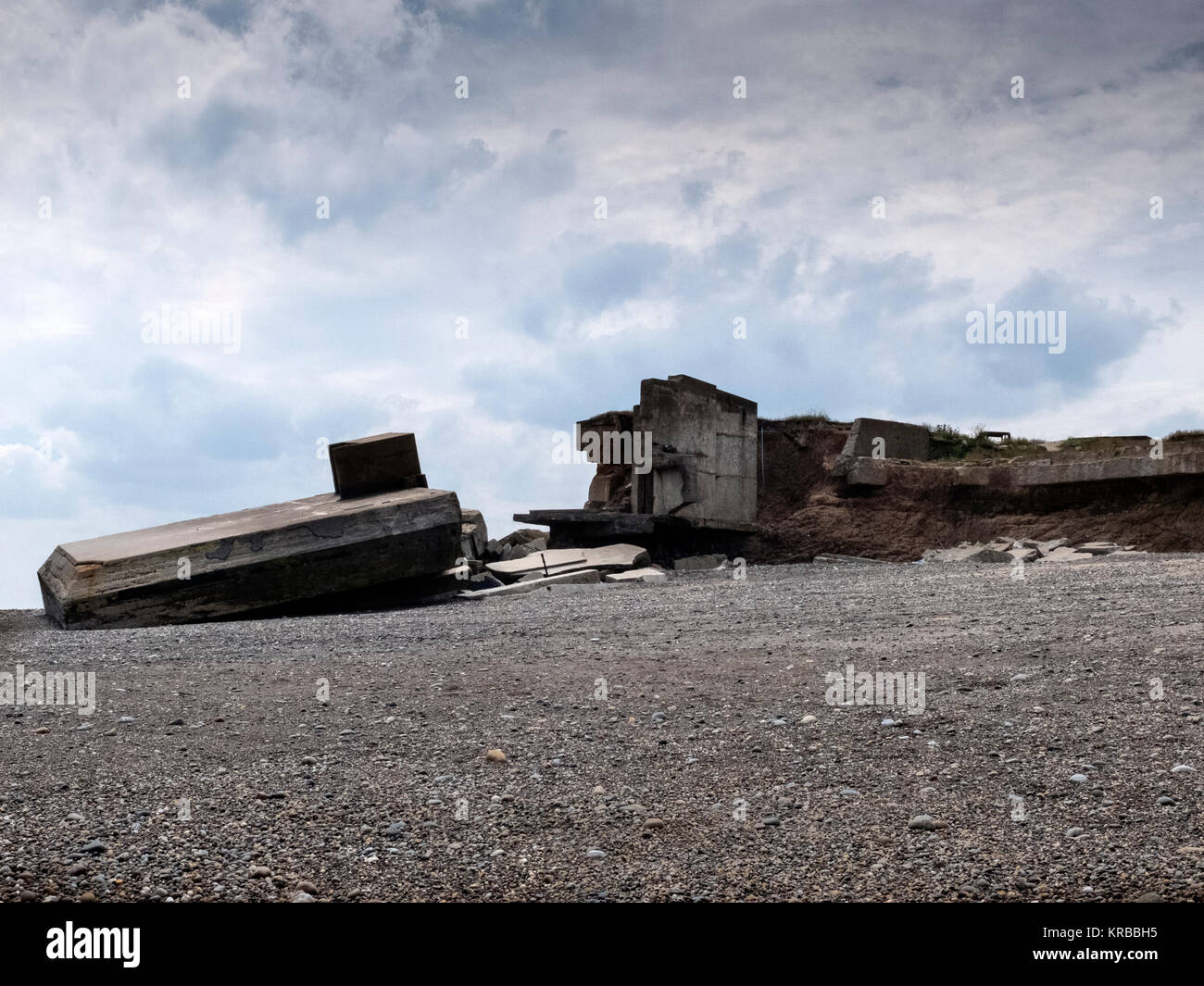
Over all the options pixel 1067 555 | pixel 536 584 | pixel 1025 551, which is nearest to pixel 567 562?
pixel 536 584

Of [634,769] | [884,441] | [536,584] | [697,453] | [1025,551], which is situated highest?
[884,441]

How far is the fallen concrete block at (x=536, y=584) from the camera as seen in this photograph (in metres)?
11.2

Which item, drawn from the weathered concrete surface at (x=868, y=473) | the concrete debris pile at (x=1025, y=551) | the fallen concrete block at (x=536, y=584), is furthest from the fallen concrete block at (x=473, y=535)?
the weathered concrete surface at (x=868, y=473)

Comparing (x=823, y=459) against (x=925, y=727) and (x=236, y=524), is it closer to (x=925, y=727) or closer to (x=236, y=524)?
(x=236, y=524)

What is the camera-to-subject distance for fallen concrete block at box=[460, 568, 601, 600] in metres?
11.2

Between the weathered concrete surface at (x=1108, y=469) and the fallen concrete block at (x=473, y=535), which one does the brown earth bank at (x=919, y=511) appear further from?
the fallen concrete block at (x=473, y=535)

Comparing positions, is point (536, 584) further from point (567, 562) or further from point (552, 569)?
point (567, 562)

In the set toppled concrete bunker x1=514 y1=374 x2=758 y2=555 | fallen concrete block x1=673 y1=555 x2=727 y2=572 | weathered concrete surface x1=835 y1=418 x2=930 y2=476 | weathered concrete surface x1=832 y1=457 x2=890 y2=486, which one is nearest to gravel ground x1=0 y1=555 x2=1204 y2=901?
fallen concrete block x1=673 y1=555 x2=727 y2=572

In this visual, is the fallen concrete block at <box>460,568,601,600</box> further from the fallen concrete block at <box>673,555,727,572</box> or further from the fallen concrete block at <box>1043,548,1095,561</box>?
the fallen concrete block at <box>1043,548,1095,561</box>

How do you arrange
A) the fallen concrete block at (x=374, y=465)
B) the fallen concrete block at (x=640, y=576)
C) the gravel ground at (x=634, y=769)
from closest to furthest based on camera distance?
the gravel ground at (x=634, y=769), the fallen concrete block at (x=374, y=465), the fallen concrete block at (x=640, y=576)

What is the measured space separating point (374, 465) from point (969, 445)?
12.8 meters

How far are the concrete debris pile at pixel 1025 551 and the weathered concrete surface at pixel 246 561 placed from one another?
21.9ft

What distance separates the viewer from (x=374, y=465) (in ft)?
38.1

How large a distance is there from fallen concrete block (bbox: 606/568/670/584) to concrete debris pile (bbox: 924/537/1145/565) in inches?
158
